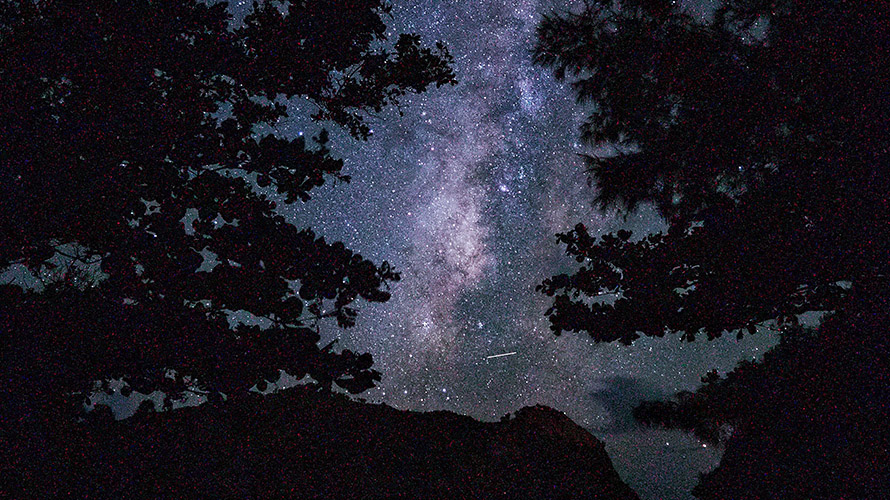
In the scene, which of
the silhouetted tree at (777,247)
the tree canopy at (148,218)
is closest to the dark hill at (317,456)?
the tree canopy at (148,218)

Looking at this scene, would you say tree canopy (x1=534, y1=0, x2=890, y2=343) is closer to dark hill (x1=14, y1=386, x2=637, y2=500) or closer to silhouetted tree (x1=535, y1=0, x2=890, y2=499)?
silhouetted tree (x1=535, y1=0, x2=890, y2=499)

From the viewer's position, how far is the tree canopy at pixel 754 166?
4336mm

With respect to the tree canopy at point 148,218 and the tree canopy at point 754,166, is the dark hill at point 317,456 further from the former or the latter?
the tree canopy at point 754,166

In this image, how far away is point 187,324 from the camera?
3.55 m

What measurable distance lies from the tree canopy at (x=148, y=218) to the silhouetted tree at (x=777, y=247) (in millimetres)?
2490

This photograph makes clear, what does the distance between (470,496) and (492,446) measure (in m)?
0.80

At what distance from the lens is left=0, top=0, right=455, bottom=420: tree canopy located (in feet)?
11.5

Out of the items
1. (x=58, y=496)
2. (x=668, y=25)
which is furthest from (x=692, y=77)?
(x=58, y=496)

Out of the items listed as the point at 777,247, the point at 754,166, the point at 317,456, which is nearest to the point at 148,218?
the point at 317,456

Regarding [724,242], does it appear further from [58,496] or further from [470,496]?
[58,496]

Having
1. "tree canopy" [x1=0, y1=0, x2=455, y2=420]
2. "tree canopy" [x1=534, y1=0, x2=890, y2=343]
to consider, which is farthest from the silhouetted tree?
"tree canopy" [x1=0, y1=0, x2=455, y2=420]

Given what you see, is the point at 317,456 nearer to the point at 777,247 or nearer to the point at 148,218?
the point at 148,218

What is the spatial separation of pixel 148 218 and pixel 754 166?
5675mm

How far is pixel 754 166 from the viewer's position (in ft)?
18.1
